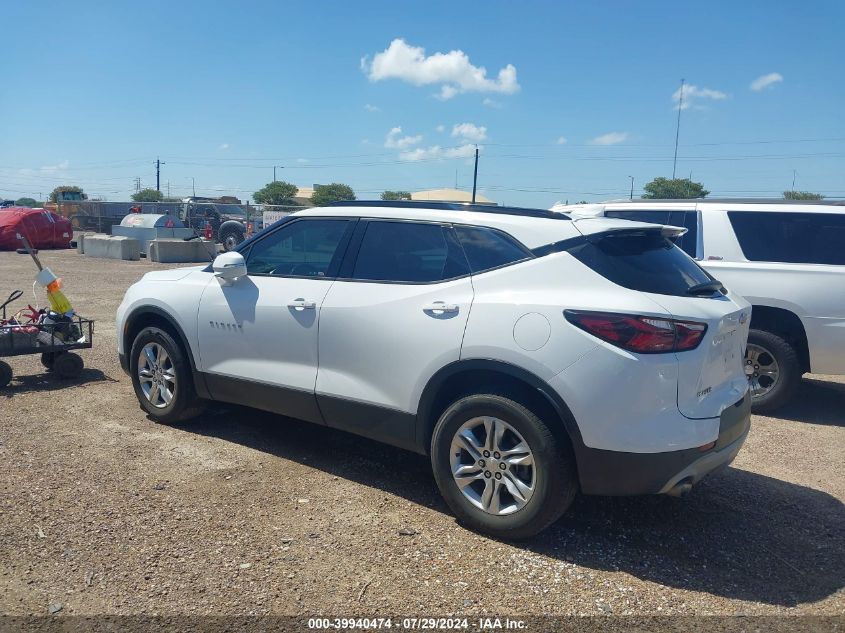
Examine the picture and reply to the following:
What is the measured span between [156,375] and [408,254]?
250cm

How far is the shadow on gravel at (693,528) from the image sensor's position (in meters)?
3.62

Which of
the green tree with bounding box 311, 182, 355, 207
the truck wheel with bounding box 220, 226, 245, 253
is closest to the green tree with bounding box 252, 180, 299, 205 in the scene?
the green tree with bounding box 311, 182, 355, 207

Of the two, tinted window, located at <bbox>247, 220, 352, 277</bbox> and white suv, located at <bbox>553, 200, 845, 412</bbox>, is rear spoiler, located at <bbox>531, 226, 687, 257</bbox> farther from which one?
white suv, located at <bbox>553, 200, 845, 412</bbox>

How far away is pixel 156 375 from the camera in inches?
222

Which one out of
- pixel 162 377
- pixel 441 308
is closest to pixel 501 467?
pixel 441 308

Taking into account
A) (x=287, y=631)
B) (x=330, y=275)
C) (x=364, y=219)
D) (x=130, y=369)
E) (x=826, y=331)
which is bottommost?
(x=287, y=631)

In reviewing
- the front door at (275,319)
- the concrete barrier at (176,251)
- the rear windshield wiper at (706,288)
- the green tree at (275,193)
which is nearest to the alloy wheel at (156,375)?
the front door at (275,319)

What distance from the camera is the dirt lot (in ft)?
10.9

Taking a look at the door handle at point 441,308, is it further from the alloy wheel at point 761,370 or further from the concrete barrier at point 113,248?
the concrete barrier at point 113,248

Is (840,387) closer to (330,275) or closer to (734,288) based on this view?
(734,288)

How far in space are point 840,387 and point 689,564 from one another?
545 centimetres

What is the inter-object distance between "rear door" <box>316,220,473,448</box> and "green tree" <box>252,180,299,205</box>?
180 feet

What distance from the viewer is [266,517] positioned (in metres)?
4.09

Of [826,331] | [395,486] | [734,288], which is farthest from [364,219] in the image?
[826,331]
